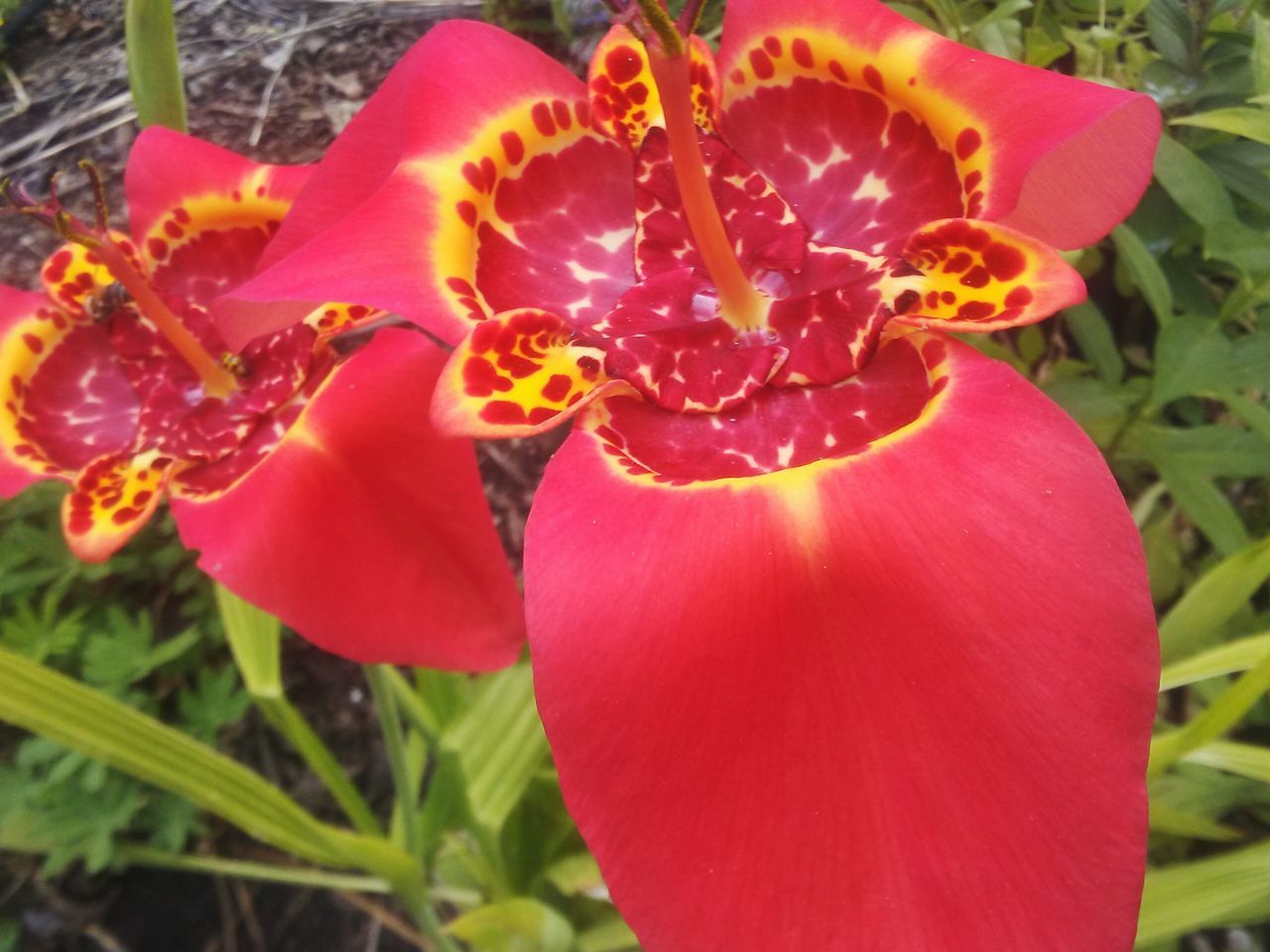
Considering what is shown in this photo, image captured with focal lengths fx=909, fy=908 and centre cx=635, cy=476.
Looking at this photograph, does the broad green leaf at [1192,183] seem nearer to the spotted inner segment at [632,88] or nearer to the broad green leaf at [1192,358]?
the broad green leaf at [1192,358]

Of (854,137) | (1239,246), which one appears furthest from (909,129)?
(1239,246)

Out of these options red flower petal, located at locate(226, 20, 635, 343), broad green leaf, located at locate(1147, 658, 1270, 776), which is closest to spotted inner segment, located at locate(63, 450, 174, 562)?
red flower petal, located at locate(226, 20, 635, 343)

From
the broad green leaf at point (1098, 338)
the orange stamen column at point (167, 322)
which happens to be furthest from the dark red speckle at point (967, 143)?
the orange stamen column at point (167, 322)

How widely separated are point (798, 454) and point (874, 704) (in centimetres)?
14

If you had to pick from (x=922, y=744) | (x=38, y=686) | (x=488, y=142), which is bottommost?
(x=38, y=686)

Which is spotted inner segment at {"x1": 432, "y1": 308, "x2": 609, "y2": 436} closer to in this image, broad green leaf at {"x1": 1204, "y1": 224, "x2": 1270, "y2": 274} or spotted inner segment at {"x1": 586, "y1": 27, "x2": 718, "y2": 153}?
spotted inner segment at {"x1": 586, "y1": 27, "x2": 718, "y2": 153}

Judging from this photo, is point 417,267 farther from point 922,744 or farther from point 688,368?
point 922,744

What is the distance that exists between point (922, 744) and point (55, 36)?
2.59 feet

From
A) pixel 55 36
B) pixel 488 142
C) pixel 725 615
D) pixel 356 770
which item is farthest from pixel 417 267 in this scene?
pixel 356 770

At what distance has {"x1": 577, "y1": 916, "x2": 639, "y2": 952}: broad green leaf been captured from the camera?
30.0 inches

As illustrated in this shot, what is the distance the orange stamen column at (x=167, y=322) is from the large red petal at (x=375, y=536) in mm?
130

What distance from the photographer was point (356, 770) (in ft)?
3.27

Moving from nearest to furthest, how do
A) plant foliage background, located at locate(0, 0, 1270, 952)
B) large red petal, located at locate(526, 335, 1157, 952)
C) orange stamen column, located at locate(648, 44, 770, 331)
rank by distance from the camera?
large red petal, located at locate(526, 335, 1157, 952), orange stamen column, located at locate(648, 44, 770, 331), plant foliage background, located at locate(0, 0, 1270, 952)

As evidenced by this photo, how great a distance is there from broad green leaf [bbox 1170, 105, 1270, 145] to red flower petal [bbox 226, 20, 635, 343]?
33 cm
